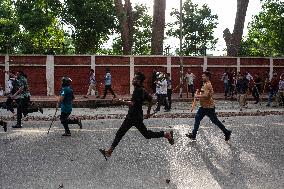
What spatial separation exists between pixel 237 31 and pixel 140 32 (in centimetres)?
2235

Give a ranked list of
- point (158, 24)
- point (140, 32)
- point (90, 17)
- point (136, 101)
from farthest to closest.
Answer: point (140, 32), point (90, 17), point (158, 24), point (136, 101)

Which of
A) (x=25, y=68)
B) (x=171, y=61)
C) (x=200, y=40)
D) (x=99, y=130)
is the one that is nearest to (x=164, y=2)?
(x=171, y=61)

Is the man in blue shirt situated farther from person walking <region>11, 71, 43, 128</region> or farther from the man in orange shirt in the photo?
the man in orange shirt

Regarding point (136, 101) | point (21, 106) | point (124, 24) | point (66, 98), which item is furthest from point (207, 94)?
point (124, 24)

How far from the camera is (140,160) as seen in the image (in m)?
8.04

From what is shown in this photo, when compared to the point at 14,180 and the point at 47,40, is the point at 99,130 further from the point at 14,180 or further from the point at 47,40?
the point at 47,40

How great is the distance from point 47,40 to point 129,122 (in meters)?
35.9

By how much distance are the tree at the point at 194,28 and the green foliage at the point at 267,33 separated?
5.17 meters

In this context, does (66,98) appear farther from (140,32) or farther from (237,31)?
(140,32)

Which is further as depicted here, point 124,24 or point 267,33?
point 267,33

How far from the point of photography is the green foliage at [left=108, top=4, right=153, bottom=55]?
45.9m

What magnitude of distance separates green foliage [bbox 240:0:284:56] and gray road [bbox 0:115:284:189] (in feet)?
113

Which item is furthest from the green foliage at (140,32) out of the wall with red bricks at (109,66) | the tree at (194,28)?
the wall with red bricks at (109,66)

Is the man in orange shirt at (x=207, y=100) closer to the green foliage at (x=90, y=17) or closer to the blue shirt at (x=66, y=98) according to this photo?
the blue shirt at (x=66, y=98)
